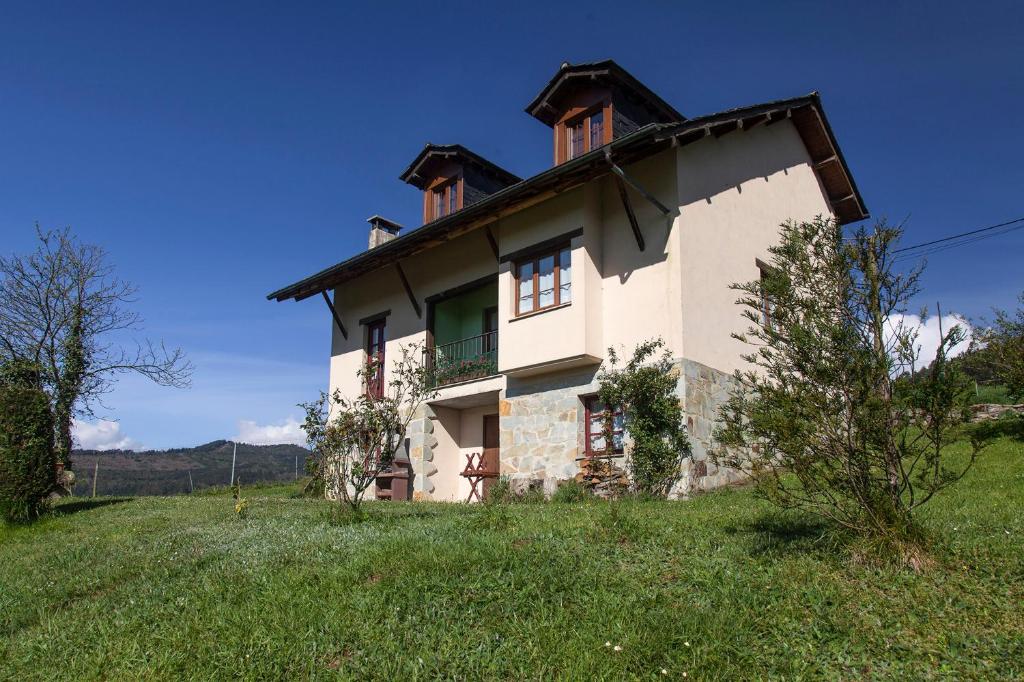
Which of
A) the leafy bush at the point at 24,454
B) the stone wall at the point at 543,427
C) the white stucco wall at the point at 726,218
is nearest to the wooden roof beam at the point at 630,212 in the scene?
the white stucco wall at the point at 726,218

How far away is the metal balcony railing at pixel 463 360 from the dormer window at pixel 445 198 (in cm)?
330

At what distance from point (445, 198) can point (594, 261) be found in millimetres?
6426

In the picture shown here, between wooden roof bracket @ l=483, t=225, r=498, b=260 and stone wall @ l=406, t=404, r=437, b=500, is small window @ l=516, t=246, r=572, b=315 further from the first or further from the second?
stone wall @ l=406, t=404, r=437, b=500

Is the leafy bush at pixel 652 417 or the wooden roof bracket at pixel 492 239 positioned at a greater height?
the wooden roof bracket at pixel 492 239

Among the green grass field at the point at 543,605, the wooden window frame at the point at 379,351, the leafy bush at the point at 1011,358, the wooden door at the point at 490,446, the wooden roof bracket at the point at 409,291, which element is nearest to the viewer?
the green grass field at the point at 543,605

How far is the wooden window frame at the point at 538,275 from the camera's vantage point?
44.7ft

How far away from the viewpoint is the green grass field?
450 cm

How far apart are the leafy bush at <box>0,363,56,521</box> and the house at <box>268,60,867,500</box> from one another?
695cm

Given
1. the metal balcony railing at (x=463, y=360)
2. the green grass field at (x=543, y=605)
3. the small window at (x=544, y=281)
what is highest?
the small window at (x=544, y=281)

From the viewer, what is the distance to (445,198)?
18516mm

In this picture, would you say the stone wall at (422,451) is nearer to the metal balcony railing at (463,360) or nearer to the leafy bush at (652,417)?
the metal balcony railing at (463,360)

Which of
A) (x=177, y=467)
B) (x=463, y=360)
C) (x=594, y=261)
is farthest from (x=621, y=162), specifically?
(x=177, y=467)

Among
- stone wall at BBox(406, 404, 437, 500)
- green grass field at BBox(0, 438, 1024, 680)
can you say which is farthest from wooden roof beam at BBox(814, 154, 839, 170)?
green grass field at BBox(0, 438, 1024, 680)

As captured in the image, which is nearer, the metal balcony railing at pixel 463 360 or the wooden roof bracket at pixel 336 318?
the metal balcony railing at pixel 463 360
